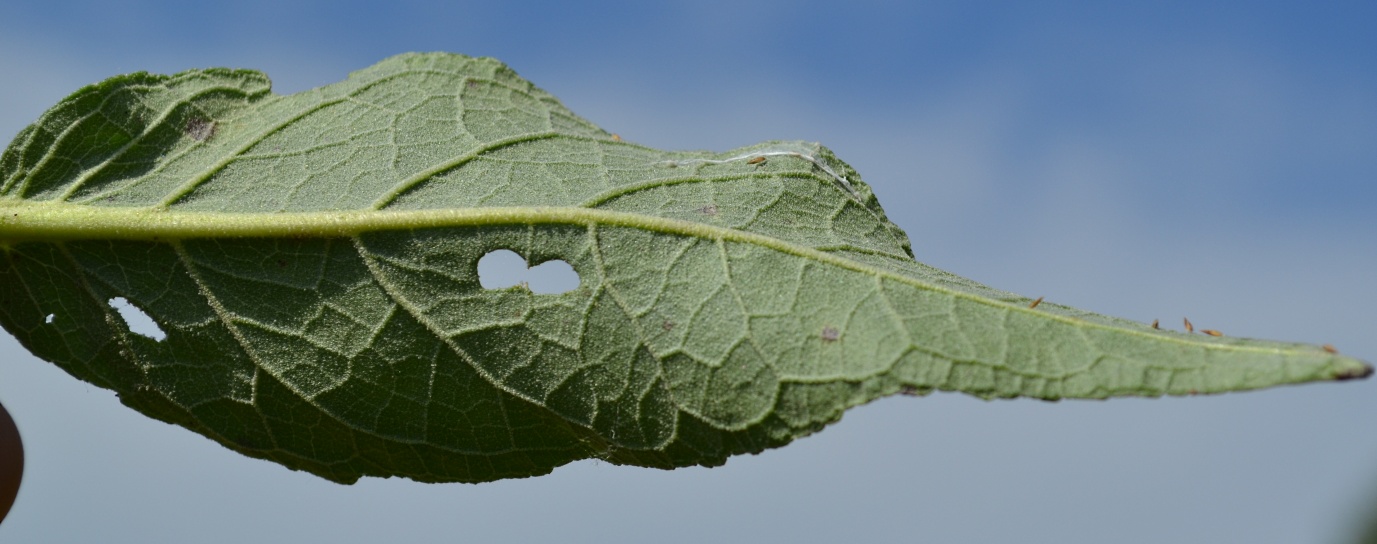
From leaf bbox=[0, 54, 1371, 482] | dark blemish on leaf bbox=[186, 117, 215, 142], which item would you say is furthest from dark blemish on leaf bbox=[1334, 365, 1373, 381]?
dark blemish on leaf bbox=[186, 117, 215, 142]

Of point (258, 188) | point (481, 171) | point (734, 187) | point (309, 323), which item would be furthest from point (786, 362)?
point (258, 188)

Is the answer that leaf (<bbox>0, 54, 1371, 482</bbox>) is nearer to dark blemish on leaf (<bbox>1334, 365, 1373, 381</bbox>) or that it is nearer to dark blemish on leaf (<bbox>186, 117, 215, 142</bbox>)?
dark blemish on leaf (<bbox>186, 117, 215, 142</bbox>)

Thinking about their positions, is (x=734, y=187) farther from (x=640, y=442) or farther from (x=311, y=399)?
(x=311, y=399)

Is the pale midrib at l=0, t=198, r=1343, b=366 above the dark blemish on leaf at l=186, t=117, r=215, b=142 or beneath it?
beneath

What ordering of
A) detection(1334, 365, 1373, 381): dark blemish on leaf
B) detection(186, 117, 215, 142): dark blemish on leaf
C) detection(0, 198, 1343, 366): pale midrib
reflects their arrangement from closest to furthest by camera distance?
1. detection(1334, 365, 1373, 381): dark blemish on leaf
2. detection(0, 198, 1343, 366): pale midrib
3. detection(186, 117, 215, 142): dark blemish on leaf

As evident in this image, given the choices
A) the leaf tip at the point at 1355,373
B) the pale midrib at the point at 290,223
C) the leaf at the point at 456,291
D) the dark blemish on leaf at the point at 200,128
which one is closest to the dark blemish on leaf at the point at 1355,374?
the leaf tip at the point at 1355,373
